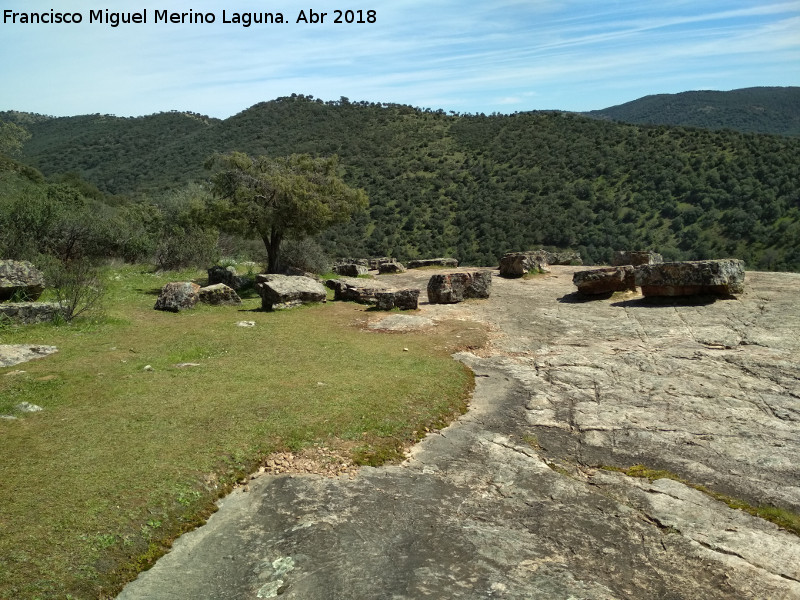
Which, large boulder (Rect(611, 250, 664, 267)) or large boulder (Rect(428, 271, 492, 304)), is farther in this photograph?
large boulder (Rect(611, 250, 664, 267))

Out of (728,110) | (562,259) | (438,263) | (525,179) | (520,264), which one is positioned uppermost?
(728,110)

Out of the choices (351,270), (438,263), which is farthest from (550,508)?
(438,263)

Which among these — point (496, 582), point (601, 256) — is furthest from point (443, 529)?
point (601, 256)

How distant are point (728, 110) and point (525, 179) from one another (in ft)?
251

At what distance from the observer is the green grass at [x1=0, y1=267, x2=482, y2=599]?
427cm

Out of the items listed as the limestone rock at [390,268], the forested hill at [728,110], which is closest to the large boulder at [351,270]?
the limestone rock at [390,268]

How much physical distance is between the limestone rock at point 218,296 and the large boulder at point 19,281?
3.84 meters

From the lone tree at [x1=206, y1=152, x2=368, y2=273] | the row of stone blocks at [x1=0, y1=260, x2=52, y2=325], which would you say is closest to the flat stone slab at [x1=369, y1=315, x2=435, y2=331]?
the lone tree at [x1=206, y1=152, x2=368, y2=273]

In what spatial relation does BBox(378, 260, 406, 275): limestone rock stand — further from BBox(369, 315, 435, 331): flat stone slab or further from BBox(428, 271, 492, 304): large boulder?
BBox(369, 315, 435, 331): flat stone slab

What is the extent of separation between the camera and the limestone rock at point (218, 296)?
1580 centimetres

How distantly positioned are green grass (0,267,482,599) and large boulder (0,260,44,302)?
1.64 metres

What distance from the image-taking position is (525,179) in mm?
48906

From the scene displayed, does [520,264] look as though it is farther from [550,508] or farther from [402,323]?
[550,508]

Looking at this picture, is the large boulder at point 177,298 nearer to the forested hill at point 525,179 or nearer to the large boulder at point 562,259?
the large boulder at point 562,259
